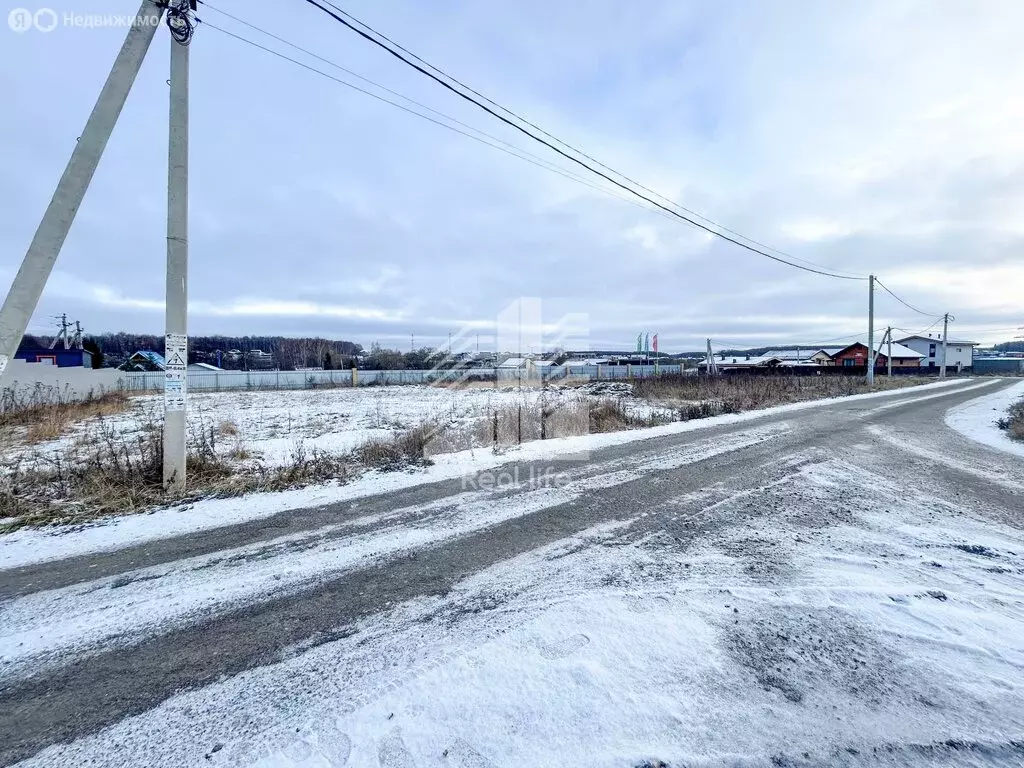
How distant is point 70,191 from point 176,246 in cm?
95

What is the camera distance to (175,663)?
2.28 meters

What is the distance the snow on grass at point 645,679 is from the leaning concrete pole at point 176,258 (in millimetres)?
4081

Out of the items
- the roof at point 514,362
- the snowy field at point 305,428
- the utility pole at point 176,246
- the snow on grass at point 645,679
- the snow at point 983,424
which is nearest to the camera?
the snow on grass at point 645,679

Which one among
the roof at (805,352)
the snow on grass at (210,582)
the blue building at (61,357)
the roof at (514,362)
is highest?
the roof at (805,352)

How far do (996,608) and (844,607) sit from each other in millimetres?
960

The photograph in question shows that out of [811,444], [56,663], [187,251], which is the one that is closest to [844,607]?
[56,663]

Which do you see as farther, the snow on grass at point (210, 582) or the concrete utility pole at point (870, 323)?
the concrete utility pole at point (870, 323)

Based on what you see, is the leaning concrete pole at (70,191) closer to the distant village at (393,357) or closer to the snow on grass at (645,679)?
the snow on grass at (645,679)

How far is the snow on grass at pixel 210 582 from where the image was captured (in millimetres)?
2506

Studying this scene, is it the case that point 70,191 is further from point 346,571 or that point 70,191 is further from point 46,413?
point 46,413

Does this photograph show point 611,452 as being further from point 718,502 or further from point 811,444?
point 811,444

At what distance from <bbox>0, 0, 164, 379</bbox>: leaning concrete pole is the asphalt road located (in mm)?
2530

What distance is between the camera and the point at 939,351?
62594mm

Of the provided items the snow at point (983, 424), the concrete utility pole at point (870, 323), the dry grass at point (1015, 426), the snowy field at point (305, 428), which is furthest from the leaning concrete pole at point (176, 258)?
the concrete utility pole at point (870, 323)
